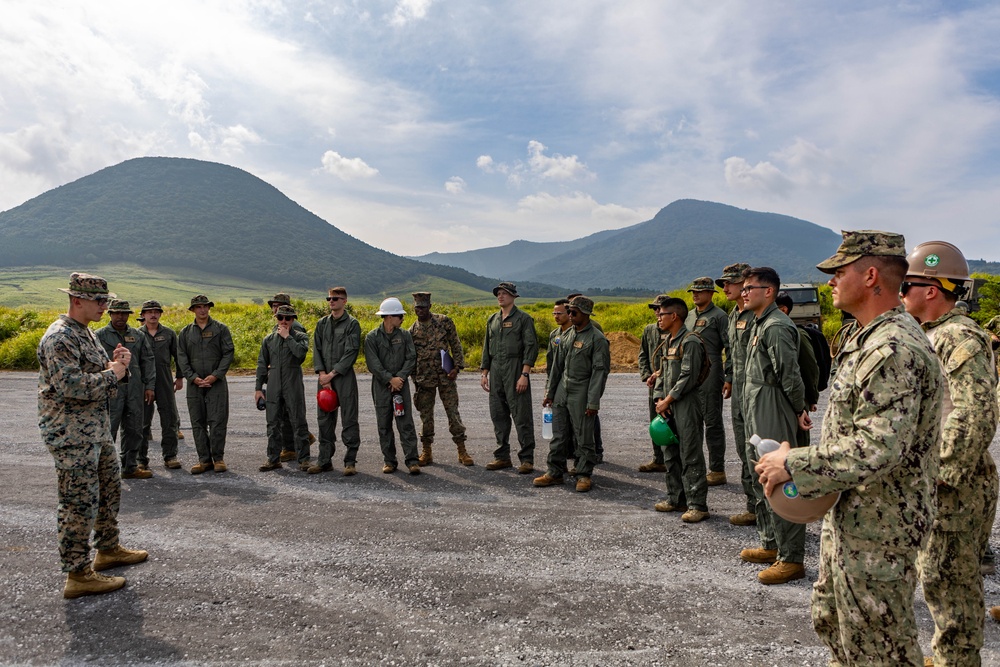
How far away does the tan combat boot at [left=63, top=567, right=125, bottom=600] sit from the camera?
4648 millimetres

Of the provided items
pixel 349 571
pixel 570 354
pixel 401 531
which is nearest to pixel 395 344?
pixel 570 354

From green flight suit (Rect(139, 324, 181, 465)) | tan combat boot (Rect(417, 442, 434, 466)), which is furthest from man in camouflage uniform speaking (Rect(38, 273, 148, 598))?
tan combat boot (Rect(417, 442, 434, 466))

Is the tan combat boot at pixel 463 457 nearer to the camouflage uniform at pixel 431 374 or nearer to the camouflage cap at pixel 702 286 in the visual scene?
the camouflage uniform at pixel 431 374

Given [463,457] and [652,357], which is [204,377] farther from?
[652,357]

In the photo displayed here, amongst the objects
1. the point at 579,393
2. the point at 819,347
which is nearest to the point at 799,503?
the point at 819,347

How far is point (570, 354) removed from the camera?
7523mm

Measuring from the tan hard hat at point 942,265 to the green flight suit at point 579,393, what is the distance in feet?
13.0

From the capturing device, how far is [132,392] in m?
8.44

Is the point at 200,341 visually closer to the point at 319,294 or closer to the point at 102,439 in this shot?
the point at 102,439

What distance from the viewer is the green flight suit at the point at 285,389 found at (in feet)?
28.1

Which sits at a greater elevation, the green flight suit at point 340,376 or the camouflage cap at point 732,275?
the camouflage cap at point 732,275

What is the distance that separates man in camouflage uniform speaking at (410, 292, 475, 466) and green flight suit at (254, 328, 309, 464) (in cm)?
159

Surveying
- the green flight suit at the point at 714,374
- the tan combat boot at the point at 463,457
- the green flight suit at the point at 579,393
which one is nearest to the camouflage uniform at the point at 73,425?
the tan combat boot at the point at 463,457

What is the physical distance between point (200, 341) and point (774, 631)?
785 centimetres
